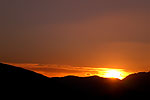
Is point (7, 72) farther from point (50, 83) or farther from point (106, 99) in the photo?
point (106, 99)

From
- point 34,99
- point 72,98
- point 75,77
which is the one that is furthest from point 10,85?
point 75,77

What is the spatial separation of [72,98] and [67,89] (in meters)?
2.79

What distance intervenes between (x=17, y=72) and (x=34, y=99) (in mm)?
8660

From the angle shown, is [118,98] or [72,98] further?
[118,98]

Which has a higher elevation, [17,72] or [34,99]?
[17,72]

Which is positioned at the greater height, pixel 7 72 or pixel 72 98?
pixel 7 72

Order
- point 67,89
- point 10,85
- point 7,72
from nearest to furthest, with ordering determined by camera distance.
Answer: point 10,85, point 7,72, point 67,89

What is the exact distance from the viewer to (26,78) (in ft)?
159

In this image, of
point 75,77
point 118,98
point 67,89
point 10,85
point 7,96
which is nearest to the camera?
point 7,96

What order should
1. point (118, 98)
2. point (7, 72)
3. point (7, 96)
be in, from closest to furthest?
point (7, 96)
point (7, 72)
point (118, 98)

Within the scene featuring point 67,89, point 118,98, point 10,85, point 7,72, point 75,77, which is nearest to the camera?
point 10,85

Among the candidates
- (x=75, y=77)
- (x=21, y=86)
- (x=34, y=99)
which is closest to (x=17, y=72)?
(x=21, y=86)

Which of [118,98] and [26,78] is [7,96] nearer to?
[26,78]

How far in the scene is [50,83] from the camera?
49906 millimetres
